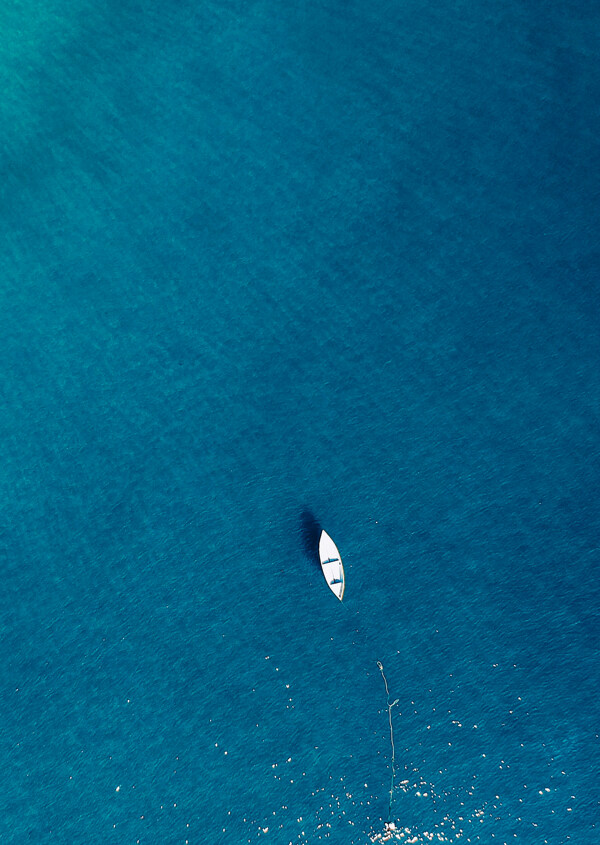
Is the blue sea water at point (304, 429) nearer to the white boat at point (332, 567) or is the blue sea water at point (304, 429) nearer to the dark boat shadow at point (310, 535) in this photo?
the dark boat shadow at point (310, 535)

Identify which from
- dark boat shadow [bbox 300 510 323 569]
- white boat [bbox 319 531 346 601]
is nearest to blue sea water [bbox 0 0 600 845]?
dark boat shadow [bbox 300 510 323 569]

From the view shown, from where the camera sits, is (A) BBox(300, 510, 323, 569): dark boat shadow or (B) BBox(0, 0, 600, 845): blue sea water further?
(A) BBox(300, 510, 323, 569): dark boat shadow

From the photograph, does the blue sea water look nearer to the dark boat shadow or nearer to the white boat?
the dark boat shadow

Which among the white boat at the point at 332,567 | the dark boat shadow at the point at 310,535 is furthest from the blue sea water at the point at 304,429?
the white boat at the point at 332,567

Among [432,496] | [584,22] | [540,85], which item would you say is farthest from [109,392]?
[584,22]

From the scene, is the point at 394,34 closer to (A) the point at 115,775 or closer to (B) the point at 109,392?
(B) the point at 109,392

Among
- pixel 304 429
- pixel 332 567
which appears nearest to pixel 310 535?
pixel 332 567

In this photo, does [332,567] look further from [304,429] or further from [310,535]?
[304,429]
